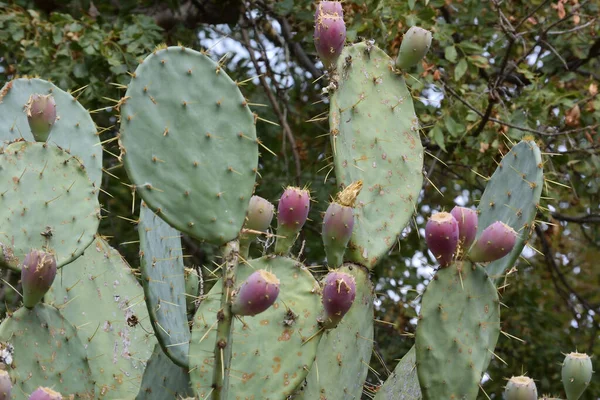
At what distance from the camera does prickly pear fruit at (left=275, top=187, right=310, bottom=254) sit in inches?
72.5

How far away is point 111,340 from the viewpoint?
7.43 ft

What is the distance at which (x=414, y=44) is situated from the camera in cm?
229

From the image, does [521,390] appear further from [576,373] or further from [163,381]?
[163,381]

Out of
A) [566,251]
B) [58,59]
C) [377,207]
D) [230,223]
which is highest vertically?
[230,223]

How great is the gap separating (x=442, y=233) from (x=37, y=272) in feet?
2.28

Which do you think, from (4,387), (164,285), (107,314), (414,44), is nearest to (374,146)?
(414,44)

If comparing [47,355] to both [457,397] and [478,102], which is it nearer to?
[457,397]

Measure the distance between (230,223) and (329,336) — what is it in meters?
0.37

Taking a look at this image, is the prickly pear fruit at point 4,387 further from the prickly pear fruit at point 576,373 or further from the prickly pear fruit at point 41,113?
the prickly pear fruit at point 576,373

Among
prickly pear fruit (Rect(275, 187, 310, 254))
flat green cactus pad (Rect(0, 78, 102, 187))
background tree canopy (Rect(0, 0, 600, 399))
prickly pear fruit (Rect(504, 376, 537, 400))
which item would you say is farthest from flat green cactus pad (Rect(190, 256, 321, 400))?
background tree canopy (Rect(0, 0, 600, 399))

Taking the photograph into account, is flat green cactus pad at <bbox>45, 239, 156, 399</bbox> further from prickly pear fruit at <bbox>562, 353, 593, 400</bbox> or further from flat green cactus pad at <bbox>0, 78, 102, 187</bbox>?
prickly pear fruit at <bbox>562, 353, 593, 400</bbox>

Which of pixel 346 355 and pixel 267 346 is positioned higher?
pixel 267 346

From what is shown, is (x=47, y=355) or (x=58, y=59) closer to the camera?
(x=47, y=355)

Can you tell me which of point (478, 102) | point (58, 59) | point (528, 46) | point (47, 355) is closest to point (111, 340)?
point (47, 355)
